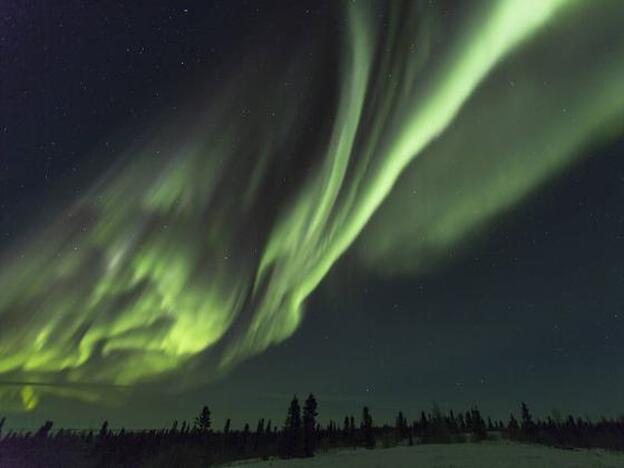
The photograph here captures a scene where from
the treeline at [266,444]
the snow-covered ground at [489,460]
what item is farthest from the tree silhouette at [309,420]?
the snow-covered ground at [489,460]

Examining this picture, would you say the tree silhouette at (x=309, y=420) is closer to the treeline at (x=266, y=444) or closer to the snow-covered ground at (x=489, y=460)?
the treeline at (x=266, y=444)

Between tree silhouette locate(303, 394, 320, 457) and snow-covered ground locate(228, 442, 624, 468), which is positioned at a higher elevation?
tree silhouette locate(303, 394, 320, 457)

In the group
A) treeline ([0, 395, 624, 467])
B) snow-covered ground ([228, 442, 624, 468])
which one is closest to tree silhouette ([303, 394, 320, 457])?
treeline ([0, 395, 624, 467])

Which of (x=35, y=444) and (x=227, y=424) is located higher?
(x=227, y=424)

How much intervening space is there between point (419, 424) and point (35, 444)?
460 ft

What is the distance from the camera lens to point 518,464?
36.5 metres

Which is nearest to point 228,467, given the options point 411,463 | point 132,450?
point 411,463

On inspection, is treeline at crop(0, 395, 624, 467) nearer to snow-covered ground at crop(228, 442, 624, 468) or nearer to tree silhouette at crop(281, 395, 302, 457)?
tree silhouette at crop(281, 395, 302, 457)

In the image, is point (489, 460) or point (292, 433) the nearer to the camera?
point (489, 460)

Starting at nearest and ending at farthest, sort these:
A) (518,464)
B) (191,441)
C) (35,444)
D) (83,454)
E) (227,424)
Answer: (518,464)
(83,454)
(35,444)
(191,441)
(227,424)

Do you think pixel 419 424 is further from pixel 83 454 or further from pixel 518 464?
pixel 518 464

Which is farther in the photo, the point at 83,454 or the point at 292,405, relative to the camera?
the point at 83,454

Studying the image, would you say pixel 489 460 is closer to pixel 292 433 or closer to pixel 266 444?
pixel 292 433

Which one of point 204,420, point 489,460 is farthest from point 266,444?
point 489,460
